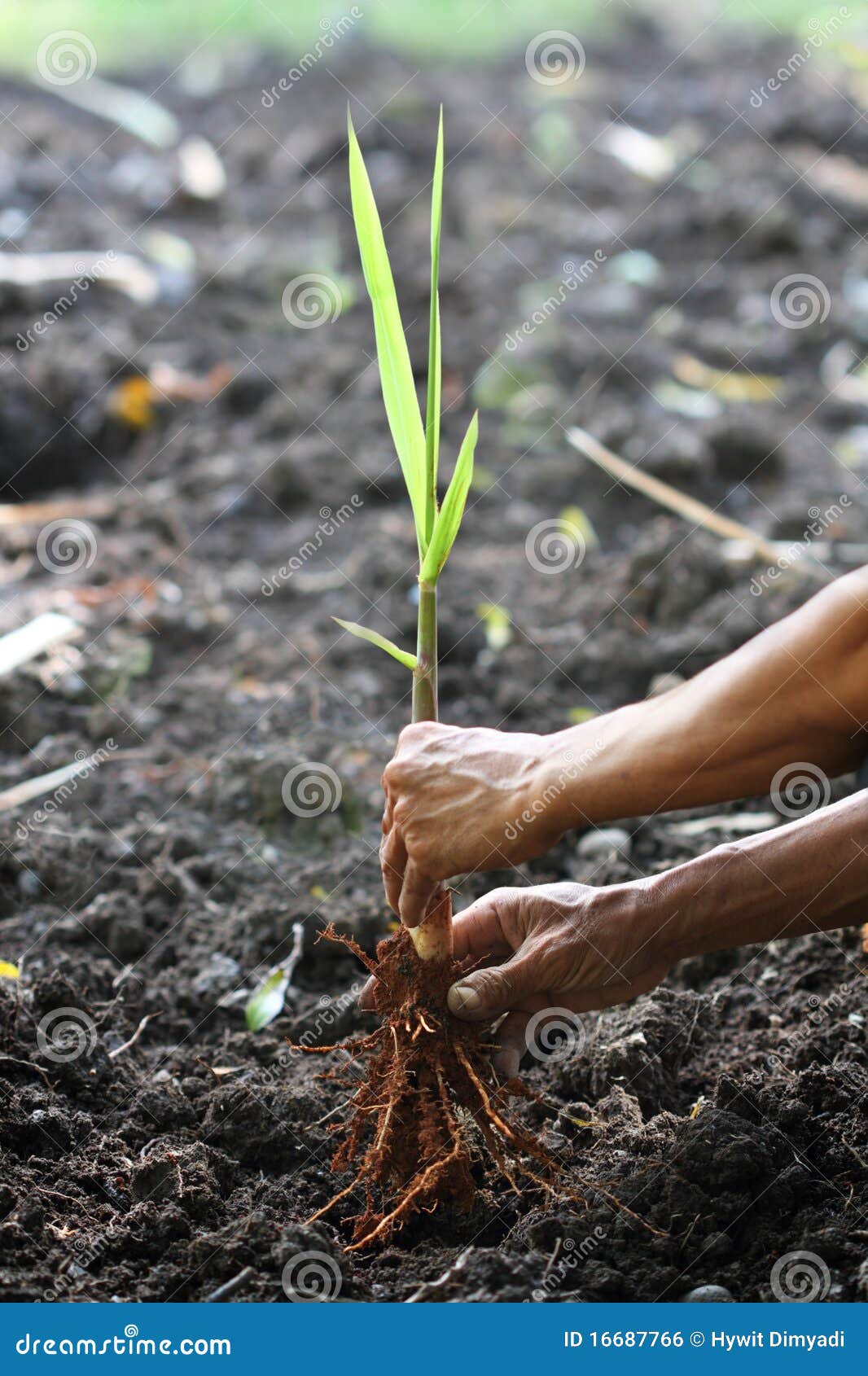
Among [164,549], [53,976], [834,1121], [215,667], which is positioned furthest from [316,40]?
[834,1121]

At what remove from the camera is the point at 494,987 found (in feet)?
5.46

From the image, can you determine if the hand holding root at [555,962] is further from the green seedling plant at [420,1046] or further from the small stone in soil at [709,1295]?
the small stone in soil at [709,1295]

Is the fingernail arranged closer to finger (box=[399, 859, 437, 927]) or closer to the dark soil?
finger (box=[399, 859, 437, 927])

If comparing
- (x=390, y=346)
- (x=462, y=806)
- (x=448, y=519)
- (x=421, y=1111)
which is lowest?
(x=421, y=1111)

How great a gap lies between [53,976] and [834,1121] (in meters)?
1.15

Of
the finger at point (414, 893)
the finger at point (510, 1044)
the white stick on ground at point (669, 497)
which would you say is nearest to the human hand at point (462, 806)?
the finger at point (414, 893)

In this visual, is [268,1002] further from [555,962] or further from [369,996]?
[555,962]

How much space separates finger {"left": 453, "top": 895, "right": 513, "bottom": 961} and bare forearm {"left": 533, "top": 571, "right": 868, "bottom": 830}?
229mm

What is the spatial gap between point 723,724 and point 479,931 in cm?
44

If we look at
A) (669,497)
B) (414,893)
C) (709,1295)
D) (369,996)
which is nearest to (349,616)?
(669,497)

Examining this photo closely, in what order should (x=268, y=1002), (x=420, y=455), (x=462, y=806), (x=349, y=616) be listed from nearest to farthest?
(x=462, y=806), (x=420, y=455), (x=268, y=1002), (x=349, y=616)

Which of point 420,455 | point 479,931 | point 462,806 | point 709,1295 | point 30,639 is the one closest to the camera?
point 709,1295

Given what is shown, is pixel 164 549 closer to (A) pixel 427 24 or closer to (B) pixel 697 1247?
(B) pixel 697 1247

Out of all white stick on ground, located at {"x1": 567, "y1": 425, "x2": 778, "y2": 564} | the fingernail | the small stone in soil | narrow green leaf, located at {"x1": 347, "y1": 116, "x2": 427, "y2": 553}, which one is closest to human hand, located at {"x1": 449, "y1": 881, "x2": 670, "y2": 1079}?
the fingernail
